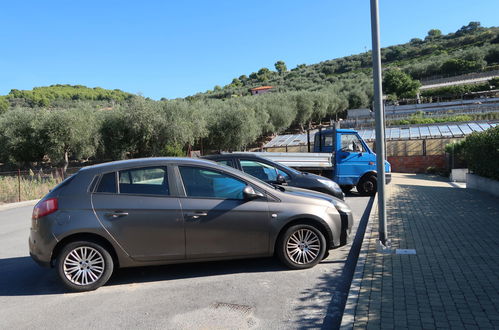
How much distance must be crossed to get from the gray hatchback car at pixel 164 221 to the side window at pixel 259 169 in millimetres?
3119

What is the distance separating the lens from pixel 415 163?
1147 inches

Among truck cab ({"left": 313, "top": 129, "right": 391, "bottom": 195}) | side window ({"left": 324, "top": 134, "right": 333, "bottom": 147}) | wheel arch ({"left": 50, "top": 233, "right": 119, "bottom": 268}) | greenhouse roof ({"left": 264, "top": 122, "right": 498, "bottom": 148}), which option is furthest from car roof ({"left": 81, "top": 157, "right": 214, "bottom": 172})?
greenhouse roof ({"left": 264, "top": 122, "right": 498, "bottom": 148})

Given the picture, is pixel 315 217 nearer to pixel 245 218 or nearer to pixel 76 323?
pixel 245 218

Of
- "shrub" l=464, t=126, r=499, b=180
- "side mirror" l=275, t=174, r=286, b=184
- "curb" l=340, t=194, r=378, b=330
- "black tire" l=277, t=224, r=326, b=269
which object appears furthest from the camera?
"shrub" l=464, t=126, r=499, b=180

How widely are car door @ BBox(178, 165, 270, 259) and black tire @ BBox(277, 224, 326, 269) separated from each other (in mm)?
262

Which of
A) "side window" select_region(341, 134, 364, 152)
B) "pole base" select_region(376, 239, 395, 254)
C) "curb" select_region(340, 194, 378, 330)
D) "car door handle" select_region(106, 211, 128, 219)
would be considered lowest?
"curb" select_region(340, 194, 378, 330)

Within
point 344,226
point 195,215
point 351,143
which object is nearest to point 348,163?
point 351,143

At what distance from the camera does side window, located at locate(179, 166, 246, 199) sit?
5.09 metres

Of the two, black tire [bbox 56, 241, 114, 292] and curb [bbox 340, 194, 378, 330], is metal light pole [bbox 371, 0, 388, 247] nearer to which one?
curb [bbox 340, 194, 378, 330]

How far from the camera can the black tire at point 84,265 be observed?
4.76 m

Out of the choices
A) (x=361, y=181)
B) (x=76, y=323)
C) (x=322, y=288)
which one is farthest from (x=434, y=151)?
(x=76, y=323)

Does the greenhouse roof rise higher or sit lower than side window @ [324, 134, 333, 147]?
higher

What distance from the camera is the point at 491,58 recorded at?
90188 millimetres

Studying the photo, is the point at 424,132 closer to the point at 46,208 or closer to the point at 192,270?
the point at 192,270
